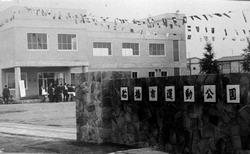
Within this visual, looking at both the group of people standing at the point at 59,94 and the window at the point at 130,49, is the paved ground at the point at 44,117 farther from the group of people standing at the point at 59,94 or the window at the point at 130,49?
the window at the point at 130,49

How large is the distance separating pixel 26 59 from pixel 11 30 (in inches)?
108

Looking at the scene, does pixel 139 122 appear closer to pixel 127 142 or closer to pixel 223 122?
pixel 127 142

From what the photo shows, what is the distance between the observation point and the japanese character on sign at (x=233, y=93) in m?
6.89

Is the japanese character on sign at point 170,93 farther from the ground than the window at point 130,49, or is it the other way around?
the window at point 130,49

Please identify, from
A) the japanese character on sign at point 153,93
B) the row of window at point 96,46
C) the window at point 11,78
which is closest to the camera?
the japanese character on sign at point 153,93

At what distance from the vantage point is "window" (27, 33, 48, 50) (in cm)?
3809

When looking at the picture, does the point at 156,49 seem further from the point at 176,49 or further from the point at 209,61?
the point at 209,61

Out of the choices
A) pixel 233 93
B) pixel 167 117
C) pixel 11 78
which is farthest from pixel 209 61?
pixel 233 93

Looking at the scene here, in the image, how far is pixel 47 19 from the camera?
3900 cm

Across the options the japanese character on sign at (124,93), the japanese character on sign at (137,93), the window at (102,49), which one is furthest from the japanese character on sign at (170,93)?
the window at (102,49)

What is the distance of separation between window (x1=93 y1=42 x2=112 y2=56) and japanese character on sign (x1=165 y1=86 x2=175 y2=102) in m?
36.2

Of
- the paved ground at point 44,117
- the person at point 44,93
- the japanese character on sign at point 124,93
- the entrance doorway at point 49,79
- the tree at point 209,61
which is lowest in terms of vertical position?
the paved ground at point 44,117

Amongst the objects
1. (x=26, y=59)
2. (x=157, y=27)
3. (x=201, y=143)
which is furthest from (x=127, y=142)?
(x=157, y=27)

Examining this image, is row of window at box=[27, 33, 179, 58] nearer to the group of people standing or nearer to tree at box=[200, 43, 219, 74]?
tree at box=[200, 43, 219, 74]
